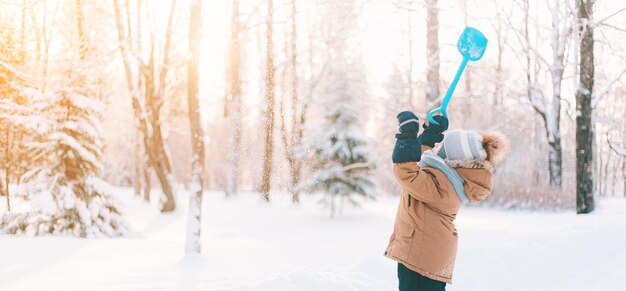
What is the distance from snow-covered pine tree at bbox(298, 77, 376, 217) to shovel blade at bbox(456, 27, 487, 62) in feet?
37.2

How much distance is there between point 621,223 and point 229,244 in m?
7.45

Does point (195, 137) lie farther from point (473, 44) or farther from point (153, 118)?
point (153, 118)

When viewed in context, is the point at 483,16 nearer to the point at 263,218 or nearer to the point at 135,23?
the point at 263,218

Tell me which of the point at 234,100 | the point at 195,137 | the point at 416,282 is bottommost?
the point at 416,282

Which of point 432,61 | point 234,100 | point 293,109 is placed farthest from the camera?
point 293,109

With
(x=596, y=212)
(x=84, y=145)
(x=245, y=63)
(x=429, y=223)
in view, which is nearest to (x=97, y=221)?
(x=84, y=145)

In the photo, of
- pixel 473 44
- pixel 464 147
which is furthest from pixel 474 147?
pixel 473 44

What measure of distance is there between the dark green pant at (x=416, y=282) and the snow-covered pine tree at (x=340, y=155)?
11890mm

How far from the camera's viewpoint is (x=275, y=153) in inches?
1013

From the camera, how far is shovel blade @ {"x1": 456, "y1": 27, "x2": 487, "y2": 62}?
4.39 meters

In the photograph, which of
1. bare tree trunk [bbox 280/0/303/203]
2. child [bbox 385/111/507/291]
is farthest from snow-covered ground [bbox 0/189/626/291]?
bare tree trunk [bbox 280/0/303/203]

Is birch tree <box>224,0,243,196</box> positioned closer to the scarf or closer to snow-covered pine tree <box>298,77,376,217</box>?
snow-covered pine tree <box>298,77,376,217</box>

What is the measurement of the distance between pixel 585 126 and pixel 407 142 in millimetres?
10385

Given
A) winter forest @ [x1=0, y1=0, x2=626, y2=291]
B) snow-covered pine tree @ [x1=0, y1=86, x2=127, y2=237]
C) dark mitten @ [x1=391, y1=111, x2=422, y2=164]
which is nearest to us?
dark mitten @ [x1=391, y1=111, x2=422, y2=164]
